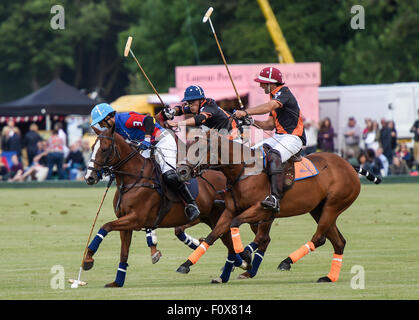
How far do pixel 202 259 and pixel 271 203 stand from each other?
2.78 meters

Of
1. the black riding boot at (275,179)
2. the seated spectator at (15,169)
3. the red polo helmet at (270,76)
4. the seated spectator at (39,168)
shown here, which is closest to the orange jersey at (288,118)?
the red polo helmet at (270,76)

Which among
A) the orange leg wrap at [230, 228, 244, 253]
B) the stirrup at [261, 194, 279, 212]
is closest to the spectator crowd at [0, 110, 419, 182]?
the stirrup at [261, 194, 279, 212]

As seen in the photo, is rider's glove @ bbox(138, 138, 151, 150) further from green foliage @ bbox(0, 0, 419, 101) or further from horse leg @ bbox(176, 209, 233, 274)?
green foliage @ bbox(0, 0, 419, 101)

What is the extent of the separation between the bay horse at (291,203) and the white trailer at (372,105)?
18560mm

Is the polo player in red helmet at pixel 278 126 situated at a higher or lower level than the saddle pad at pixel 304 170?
higher

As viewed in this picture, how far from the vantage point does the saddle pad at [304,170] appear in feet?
40.7

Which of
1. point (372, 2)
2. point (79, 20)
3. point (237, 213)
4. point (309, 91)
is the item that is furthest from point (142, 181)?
point (79, 20)

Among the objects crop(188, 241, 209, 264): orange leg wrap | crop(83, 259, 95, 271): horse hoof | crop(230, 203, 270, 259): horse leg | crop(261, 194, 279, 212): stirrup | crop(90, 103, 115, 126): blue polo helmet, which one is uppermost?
crop(90, 103, 115, 126): blue polo helmet

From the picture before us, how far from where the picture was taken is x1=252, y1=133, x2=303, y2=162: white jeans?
12.3m

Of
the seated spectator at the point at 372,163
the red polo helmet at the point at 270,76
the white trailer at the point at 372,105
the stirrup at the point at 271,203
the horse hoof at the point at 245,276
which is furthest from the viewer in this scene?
the white trailer at the point at 372,105

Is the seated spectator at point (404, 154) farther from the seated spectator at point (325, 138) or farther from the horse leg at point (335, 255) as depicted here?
the horse leg at point (335, 255)

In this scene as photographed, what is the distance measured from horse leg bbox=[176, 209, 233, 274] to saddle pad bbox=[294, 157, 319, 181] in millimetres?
1105

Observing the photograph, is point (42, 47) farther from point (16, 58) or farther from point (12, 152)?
point (12, 152)

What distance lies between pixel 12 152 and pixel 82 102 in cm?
409
